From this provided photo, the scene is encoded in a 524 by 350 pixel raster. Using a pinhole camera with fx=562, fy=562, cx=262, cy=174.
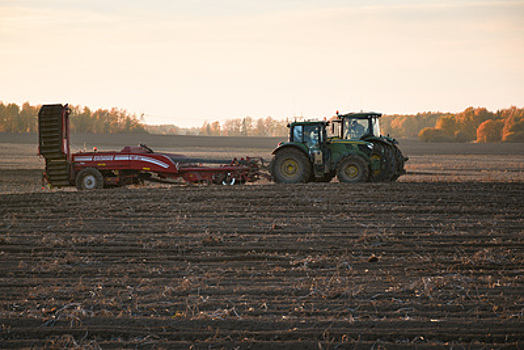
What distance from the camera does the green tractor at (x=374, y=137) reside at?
16672 millimetres

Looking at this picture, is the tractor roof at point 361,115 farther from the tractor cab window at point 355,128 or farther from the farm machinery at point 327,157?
the farm machinery at point 327,157

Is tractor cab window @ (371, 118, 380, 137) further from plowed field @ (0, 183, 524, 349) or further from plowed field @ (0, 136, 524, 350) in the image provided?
plowed field @ (0, 183, 524, 349)

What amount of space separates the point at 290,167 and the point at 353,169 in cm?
187

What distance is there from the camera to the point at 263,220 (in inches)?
443

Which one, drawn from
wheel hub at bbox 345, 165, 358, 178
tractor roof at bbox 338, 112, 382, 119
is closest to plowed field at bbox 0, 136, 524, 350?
wheel hub at bbox 345, 165, 358, 178

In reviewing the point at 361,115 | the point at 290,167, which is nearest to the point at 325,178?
the point at 290,167

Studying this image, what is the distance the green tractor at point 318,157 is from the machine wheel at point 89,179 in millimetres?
5166

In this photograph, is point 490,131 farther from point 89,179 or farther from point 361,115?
point 89,179

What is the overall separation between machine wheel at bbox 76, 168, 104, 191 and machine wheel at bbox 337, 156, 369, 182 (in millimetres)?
7105

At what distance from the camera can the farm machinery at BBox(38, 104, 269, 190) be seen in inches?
655

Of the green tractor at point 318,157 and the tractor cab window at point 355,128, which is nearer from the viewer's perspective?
the green tractor at point 318,157

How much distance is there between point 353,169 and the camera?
1625 cm

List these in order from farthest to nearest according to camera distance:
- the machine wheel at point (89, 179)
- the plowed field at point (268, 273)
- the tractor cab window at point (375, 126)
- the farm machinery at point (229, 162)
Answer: the tractor cab window at point (375, 126), the machine wheel at point (89, 179), the farm machinery at point (229, 162), the plowed field at point (268, 273)

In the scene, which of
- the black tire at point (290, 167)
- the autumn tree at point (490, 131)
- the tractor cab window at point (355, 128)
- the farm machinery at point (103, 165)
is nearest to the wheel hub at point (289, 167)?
the black tire at point (290, 167)
